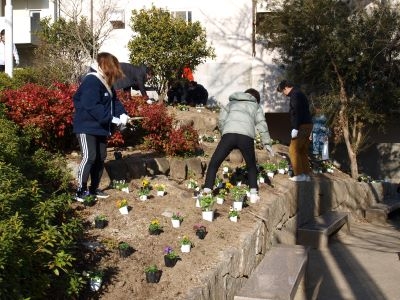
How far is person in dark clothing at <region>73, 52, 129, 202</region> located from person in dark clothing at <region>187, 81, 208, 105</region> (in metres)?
7.88

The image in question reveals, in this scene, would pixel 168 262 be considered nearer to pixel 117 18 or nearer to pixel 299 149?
pixel 299 149

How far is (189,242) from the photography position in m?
5.02

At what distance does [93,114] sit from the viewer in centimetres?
569

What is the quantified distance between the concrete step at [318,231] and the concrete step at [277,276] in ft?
6.94

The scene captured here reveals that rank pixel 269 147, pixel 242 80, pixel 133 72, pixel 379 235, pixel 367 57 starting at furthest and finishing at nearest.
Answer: pixel 242 80 → pixel 367 57 → pixel 133 72 → pixel 379 235 → pixel 269 147

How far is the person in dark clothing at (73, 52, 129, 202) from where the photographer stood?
5.69 m

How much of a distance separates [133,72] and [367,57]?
509 cm

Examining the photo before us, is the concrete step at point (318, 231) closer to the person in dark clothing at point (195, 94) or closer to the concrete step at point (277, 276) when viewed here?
the concrete step at point (277, 276)

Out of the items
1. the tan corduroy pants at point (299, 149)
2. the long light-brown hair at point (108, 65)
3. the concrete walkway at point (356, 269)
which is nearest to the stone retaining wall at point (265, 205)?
the tan corduroy pants at point (299, 149)

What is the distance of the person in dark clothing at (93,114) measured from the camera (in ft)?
18.7

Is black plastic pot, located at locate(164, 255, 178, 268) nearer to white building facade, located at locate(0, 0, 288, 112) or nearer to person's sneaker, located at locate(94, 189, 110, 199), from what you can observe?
person's sneaker, located at locate(94, 189, 110, 199)

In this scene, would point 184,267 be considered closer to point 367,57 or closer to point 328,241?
point 328,241

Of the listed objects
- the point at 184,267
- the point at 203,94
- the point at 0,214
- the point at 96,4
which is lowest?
the point at 184,267

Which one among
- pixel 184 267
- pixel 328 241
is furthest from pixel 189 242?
pixel 328 241
